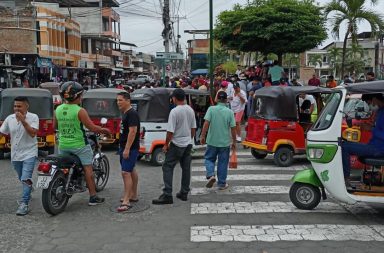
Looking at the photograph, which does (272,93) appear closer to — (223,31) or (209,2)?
(209,2)

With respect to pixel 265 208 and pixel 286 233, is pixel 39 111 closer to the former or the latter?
pixel 265 208

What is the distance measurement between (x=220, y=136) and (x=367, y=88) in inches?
111

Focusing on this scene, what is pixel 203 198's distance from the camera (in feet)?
26.3

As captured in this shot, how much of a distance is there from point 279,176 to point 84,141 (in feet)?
14.0

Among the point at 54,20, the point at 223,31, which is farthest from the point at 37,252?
the point at 54,20

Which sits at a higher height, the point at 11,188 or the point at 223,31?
the point at 223,31

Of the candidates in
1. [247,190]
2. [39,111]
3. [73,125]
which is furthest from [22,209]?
[39,111]

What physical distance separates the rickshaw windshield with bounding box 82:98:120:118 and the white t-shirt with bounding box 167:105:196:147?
20.7 ft

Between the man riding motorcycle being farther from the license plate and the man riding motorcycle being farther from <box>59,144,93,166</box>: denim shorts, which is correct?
the license plate

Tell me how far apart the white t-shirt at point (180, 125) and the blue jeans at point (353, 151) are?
2444 millimetres

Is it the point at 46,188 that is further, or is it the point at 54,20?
the point at 54,20

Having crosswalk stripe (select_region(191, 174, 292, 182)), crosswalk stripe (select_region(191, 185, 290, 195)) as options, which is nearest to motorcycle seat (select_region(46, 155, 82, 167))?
crosswalk stripe (select_region(191, 185, 290, 195))

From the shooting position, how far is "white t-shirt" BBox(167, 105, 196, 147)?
7660mm

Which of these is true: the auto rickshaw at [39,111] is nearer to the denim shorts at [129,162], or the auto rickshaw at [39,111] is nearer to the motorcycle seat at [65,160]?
the motorcycle seat at [65,160]
